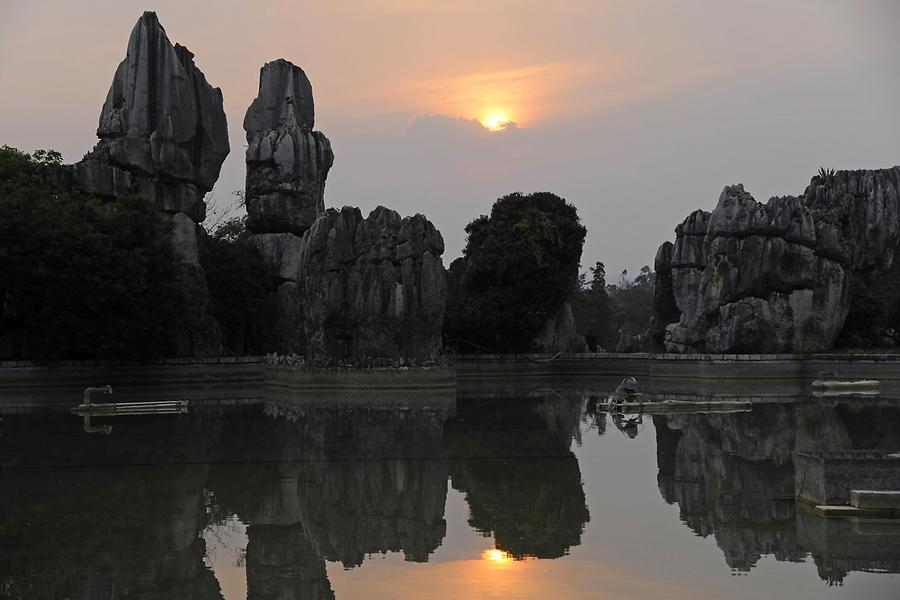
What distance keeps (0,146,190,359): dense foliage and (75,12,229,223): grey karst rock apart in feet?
24.2

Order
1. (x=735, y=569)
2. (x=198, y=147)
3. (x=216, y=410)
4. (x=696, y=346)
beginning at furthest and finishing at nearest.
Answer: (x=198, y=147) < (x=696, y=346) < (x=216, y=410) < (x=735, y=569)

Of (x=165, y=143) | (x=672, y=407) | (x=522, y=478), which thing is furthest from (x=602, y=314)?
(x=522, y=478)

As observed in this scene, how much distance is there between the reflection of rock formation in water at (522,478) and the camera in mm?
15070

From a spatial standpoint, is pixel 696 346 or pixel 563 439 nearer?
pixel 563 439

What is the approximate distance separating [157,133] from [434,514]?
137ft

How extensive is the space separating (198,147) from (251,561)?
46.0 metres

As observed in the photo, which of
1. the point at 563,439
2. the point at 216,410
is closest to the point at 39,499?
the point at 563,439

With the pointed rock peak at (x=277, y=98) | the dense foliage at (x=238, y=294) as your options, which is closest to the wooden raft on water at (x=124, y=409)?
the dense foliage at (x=238, y=294)

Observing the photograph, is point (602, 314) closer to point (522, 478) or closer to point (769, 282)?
point (769, 282)

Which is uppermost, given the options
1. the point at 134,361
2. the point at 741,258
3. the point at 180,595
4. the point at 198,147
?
the point at 198,147

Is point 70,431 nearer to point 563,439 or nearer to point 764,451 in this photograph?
point 563,439

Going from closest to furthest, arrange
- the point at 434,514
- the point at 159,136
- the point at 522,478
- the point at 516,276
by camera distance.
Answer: the point at 434,514 → the point at 522,478 → the point at 159,136 → the point at 516,276

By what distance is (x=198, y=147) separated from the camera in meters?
57.3

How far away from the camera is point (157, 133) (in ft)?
179
